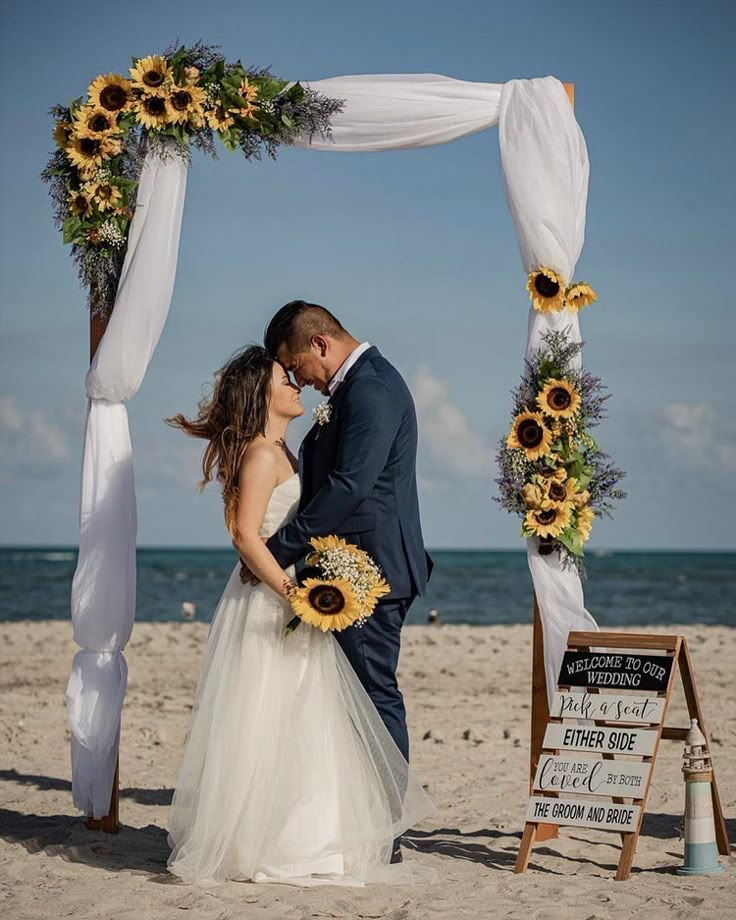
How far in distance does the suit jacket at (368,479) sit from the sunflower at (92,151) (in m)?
1.76

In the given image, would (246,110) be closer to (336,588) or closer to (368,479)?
(368,479)

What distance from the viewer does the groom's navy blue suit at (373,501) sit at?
4.95 meters

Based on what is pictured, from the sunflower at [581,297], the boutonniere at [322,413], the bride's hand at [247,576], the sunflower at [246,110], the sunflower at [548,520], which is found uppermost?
the sunflower at [246,110]

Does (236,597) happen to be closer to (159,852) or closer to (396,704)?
(396,704)

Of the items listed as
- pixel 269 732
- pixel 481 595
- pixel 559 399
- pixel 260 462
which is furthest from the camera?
pixel 481 595

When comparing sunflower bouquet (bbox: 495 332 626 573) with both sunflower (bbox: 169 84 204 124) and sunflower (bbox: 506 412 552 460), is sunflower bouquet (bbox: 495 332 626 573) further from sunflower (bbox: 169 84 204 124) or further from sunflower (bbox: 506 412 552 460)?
sunflower (bbox: 169 84 204 124)

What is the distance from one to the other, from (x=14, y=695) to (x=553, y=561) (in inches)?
240

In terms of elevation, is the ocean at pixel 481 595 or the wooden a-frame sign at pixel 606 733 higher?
the ocean at pixel 481 595

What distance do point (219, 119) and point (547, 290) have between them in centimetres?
185

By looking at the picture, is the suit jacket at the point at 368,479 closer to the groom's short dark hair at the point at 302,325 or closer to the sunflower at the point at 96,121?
the groom's short dark hair at the point at 302,325

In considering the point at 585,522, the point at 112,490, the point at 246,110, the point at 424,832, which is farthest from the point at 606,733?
the point at 246,110

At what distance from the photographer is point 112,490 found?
5898mm

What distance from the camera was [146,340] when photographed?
19.1ft

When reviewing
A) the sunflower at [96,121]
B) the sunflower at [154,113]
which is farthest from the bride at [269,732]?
the sunflower at [96,121]
